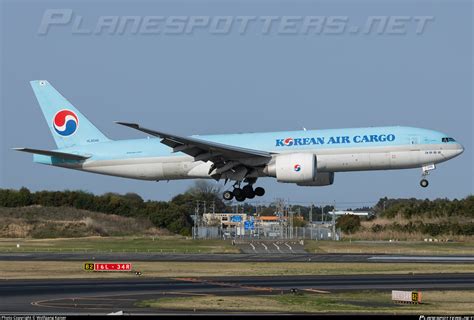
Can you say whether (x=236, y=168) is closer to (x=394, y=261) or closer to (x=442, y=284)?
(x=394, y=261)

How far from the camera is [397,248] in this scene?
2712 inches

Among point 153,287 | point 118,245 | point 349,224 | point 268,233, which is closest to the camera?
point 153,287

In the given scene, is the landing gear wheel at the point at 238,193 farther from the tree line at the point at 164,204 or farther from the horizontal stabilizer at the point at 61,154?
the tree line at the point at 164,204

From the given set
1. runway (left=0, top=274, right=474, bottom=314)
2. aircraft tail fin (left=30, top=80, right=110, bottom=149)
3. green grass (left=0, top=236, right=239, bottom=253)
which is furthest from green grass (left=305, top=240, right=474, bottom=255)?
runway (left=0, top=274, right=474, bottom=314)

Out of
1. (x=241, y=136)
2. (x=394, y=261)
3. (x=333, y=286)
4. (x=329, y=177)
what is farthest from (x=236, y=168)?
(x=333, y=286)

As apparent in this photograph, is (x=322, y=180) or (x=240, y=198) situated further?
(x=240, y=198)

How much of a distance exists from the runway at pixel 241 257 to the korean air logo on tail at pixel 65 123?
28.0 feet

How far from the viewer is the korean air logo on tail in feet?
206

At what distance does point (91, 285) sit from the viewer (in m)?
41.1

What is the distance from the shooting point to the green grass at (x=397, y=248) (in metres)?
65.9

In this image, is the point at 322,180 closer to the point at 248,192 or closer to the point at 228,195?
the point at 248,192

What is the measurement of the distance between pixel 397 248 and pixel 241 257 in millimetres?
15021

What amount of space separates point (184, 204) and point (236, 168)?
5048 cm

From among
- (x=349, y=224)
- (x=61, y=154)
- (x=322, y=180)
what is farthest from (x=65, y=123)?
(x=349, y=224)
